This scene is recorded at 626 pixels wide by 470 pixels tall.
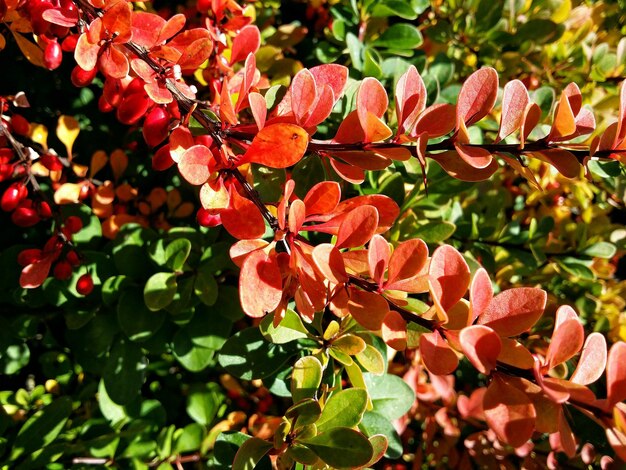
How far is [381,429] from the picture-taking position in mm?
873

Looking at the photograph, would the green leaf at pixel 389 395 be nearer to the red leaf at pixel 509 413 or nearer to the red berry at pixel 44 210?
the red leaf at pixel 509 413

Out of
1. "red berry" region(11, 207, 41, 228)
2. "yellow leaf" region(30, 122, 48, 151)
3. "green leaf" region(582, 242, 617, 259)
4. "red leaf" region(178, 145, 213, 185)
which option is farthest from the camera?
"green leaf" region(582, 242, 617, 259)

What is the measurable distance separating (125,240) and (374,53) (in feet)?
2.14

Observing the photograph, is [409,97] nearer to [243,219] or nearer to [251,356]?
[243,219]

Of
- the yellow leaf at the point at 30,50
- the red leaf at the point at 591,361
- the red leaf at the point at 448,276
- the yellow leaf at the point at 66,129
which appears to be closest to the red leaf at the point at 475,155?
the red leaf at the point at 448,276

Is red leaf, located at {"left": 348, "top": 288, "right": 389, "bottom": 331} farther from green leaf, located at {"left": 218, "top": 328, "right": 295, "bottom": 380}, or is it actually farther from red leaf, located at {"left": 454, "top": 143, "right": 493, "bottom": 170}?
green leaf, located at {"left": 218, "top": 328, "right": 295, "bottom": 380}

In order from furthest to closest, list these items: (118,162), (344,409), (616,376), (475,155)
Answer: (118,162), (344,409), (475,155), (616,376)

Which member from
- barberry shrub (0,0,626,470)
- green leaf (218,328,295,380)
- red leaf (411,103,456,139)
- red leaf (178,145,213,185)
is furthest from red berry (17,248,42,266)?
red leaf (411,103,456,139)

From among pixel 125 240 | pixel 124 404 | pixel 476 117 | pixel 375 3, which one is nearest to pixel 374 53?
pixel 375 3

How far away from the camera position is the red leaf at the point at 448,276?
54 cm

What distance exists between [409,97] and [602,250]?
0.86 meters

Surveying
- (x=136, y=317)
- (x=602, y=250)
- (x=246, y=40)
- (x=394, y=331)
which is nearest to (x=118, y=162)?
(x=136, y=317)

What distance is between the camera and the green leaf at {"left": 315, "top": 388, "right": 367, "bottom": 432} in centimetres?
70

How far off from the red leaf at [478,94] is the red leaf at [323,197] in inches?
7.0
